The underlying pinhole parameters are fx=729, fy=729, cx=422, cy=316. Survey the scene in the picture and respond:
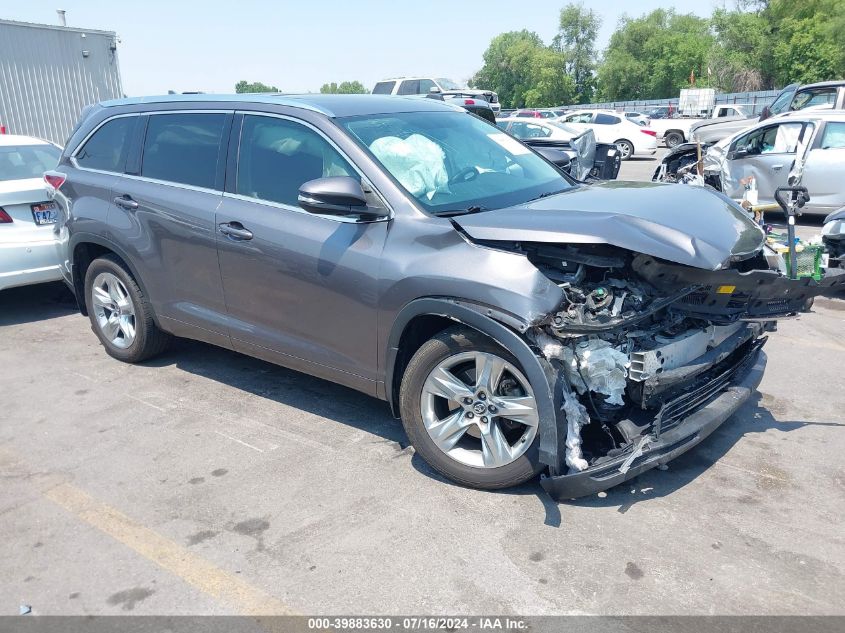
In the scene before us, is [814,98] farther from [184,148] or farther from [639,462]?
[639,462]

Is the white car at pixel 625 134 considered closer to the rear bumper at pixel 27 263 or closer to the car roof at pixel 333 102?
the rear bumper at pixel 27 263

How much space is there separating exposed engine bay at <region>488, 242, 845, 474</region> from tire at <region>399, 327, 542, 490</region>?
238mm

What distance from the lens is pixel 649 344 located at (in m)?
3.52

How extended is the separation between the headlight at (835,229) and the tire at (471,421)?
5.16 m

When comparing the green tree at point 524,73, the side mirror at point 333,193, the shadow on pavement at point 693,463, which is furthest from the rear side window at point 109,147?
the green tree at point 524,73

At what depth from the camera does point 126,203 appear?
16.9 feet

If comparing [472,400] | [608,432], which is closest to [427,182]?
[472,400]

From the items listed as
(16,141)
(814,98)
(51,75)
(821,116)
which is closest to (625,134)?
(814,98)

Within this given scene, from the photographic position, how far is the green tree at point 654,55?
87.2 metres

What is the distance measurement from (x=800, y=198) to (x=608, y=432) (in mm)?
2083

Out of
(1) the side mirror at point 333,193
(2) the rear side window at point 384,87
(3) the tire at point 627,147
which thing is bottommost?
(3) the tire at point 627,147

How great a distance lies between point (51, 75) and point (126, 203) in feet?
38.3

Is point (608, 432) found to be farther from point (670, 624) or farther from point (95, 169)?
point (95, 169)

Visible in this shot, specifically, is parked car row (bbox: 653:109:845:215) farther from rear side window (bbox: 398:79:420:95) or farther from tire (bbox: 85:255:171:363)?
rear side window (bbox: 398:79:420:95)
